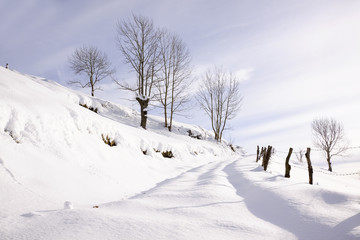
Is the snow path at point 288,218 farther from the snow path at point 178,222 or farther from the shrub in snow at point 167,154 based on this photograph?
the shrub in snow at point 167,154

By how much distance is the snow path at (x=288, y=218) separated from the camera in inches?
91.9

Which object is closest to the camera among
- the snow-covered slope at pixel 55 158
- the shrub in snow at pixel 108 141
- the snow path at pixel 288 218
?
the snow path at pixel 288 218

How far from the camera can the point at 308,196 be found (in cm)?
349

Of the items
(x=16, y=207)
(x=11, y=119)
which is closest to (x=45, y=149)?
(x=11, y=119)

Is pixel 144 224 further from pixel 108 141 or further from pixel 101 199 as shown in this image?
pixel 108 141

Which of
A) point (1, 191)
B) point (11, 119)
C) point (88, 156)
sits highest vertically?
point (11, 119)

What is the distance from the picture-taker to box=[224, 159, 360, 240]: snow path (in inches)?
91.9

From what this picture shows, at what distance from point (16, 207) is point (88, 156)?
2312 mm

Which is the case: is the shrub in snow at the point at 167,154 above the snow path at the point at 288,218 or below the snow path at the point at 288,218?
above

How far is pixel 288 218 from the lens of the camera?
2.85 meters

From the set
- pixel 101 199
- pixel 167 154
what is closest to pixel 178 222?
pixel 101 199

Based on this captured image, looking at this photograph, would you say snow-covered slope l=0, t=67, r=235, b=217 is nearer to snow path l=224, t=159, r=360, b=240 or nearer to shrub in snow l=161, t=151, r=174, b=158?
snow path l=224, t=159, r=360, b=240

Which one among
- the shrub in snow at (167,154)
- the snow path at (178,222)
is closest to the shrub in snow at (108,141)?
the snow path at (178,222)

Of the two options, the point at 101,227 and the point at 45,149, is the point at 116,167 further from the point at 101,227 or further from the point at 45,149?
the point at 101,227
